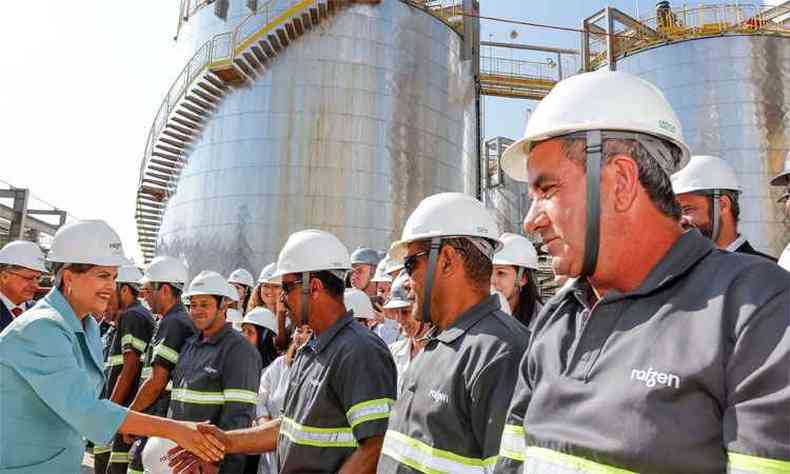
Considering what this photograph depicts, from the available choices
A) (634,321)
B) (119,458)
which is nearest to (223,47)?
(119,458)

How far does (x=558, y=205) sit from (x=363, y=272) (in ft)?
22.3

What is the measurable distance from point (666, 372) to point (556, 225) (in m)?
0.47

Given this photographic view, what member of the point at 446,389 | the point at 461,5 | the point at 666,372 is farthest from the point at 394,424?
the point at 461,5

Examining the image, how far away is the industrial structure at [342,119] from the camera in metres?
13.6

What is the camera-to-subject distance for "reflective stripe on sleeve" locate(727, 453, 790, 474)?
0.99 metres

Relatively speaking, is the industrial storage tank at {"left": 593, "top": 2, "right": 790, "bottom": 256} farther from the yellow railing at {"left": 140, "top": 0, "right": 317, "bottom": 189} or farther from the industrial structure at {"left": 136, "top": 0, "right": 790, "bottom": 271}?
the yellow railing at {"left": 140, "top": 0, "right": 317, "bottom": 189}

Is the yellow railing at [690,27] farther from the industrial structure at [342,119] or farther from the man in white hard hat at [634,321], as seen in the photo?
the man in white hard hat at [634,321]

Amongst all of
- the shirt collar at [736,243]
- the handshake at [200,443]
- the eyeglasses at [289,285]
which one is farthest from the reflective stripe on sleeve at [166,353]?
the shirt collar at [736,243]

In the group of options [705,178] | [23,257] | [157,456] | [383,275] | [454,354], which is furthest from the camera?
[383,275]

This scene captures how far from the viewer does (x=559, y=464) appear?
4.32ft

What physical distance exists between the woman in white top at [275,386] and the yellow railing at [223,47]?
1057cm

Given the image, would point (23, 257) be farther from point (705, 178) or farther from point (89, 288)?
point (705, 178)

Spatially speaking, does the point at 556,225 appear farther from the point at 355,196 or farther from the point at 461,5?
the point at 461,5

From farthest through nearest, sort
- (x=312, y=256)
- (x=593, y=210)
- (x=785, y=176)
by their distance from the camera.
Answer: (x=785, y=176), (x=312, y=256), (x=593, y=210)
